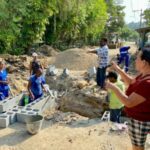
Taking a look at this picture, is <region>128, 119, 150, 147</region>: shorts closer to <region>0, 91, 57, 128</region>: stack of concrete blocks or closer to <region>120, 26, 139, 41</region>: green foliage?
<region>0, 91, 57, 128</region>: stack of concrete blocks

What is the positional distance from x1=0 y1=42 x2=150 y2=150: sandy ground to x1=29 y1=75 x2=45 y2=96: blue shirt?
1338 mm

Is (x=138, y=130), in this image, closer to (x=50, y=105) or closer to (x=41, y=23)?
(x=50, y=105)

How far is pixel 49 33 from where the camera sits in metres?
30.1

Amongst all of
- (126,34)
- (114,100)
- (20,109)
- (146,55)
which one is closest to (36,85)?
(20,109)

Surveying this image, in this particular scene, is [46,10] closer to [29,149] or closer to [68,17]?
[68,17]

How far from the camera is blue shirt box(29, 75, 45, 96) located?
7.87 metres

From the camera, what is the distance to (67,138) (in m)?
6.07

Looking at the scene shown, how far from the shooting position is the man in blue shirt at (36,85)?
785cm

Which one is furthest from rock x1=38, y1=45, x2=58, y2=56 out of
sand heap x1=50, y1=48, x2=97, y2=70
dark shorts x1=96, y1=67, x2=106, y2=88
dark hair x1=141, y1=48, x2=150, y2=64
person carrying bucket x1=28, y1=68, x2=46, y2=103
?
dark hair x1=141, y1=48, x2=150, y2=64

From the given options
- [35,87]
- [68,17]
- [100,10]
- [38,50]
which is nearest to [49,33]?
[68,17]

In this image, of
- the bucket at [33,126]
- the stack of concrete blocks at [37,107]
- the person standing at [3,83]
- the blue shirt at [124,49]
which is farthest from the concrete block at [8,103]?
the blue shirt at [124,49]

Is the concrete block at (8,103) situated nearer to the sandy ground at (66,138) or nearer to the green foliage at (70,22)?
the sandy ground at (66,138)

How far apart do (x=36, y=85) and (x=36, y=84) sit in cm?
3

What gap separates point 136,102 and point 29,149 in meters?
2.93
